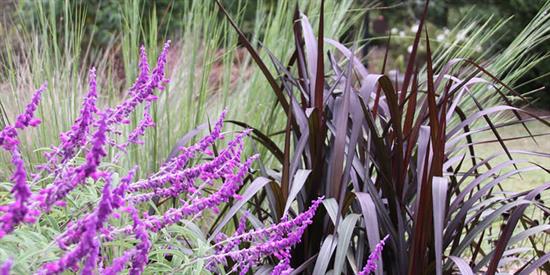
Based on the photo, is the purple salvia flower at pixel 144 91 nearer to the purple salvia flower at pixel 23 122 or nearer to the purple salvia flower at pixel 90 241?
the purple salvia flower at pixel 23 122

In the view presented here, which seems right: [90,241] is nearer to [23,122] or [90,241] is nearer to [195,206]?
[23,122]

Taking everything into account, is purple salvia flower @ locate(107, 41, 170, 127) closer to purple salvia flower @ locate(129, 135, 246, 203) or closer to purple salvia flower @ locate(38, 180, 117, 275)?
purple salvia flower @ locate(129, 135, 246, 203)

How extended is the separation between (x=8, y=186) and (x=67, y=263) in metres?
0.57

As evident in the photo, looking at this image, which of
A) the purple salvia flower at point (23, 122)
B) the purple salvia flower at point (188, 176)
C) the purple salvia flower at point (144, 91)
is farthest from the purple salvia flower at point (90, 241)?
the purple salvia flower at point (144, 91)

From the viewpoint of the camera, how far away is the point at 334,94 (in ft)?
6.85

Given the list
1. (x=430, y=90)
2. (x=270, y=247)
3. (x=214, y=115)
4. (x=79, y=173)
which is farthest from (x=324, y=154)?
(x=214, y=115)

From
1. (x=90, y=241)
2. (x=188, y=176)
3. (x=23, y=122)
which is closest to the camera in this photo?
(x=90, y=241)

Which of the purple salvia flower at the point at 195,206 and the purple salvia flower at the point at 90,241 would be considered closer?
the purple salvia flower at the point at 90,241

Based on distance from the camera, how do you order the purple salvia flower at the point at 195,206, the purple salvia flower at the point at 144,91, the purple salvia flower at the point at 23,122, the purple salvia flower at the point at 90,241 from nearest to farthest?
the purple salvia flower at the point at 90,241, the purple salvia flower at the point at 23,122, the purple salvia flower at the point at 195,206, the purple salvia flower at the point at 144,91

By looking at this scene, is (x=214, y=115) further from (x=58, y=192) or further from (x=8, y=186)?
(x=58, y=192)

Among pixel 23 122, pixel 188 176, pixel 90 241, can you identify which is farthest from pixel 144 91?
pixel 90 241

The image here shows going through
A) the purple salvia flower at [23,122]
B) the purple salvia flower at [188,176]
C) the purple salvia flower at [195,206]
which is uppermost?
the purple salvia flower at [23,122]

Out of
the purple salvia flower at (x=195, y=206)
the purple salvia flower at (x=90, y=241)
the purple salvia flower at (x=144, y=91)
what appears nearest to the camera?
the purple salvia flower at (x=90, y=241)

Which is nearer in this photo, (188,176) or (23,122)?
(23,122)
